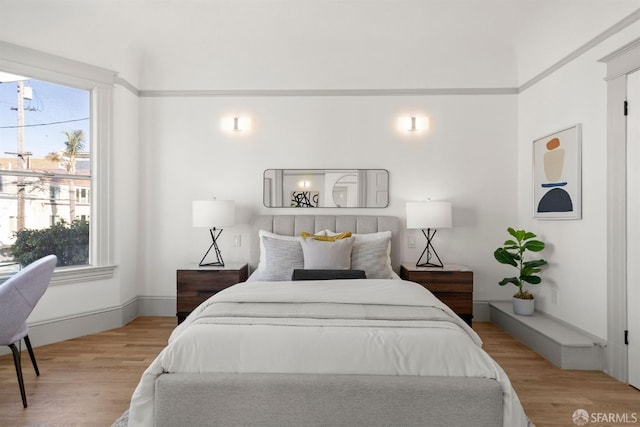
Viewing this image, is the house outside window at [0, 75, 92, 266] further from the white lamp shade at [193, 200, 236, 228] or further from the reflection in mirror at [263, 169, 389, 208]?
the reflection in mirror at [263, 169, 389, 208]

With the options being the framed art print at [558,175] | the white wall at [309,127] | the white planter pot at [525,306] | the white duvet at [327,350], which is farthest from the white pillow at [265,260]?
the framed art print at [558,175]

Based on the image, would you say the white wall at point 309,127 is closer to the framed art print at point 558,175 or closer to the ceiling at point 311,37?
the ceiling at point 311,37

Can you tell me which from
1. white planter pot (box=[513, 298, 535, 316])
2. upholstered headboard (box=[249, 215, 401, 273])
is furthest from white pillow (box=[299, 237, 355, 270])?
white planter pot (box=[513, 298, 535, 316])

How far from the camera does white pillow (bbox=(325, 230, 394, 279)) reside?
3467mm

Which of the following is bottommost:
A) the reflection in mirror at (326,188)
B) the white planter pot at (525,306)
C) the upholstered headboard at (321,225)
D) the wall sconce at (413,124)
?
the white planter pot at (525,306)

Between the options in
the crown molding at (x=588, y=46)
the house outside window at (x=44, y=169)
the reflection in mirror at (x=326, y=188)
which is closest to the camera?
the crown molding at (x=588, y=46)

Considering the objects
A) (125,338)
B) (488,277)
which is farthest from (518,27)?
(125,338)

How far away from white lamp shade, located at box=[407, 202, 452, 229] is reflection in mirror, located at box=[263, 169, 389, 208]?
18.3 inches

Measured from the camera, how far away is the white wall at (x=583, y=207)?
2.90m

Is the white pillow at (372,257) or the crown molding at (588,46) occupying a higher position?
the crown molding at (588,46)

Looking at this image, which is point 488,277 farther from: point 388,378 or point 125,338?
point 125,338

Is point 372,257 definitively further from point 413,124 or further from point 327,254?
point 413,124

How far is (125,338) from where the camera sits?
11.6 feet

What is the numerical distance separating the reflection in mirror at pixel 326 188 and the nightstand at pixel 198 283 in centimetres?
96
